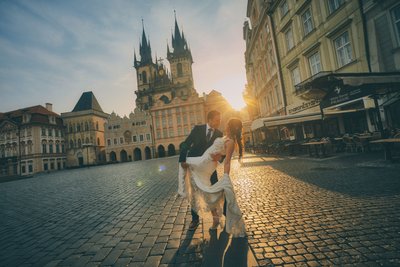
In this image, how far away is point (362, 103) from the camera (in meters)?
12.1

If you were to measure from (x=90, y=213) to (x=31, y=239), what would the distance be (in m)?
1.42

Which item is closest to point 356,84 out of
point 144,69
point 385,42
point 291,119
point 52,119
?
point 291,119

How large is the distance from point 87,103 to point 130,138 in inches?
768

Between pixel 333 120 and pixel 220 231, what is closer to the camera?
pixel 220 231

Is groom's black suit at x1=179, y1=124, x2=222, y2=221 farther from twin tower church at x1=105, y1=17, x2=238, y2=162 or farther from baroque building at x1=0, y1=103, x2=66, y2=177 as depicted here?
baroque building at x1=0, y1=103, x2=66, y2=177

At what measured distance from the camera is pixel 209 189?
306 centimetres

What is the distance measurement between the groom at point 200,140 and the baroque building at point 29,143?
189 feet

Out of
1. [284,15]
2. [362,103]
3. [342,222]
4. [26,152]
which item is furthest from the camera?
[26,152]

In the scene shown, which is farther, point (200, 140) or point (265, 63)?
point (265, 63)

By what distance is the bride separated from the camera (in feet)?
9.23

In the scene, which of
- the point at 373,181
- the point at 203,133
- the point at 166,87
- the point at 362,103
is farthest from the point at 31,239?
the point at 166,87

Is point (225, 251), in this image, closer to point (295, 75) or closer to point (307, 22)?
point (307, 22)

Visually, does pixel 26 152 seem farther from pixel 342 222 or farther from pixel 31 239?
pixel 342 222

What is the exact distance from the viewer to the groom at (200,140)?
336 centimetres
